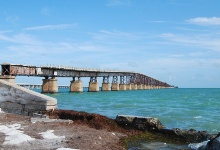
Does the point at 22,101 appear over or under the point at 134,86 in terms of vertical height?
over

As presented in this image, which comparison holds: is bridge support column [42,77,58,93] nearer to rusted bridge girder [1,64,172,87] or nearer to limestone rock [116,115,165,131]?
rusted bridge girder [1,64,172,87]

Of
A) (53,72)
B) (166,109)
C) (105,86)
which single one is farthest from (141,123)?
(105,86)

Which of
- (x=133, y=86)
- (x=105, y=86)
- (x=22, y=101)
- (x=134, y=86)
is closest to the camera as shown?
(x=22, y=101)

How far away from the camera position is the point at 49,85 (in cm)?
8625

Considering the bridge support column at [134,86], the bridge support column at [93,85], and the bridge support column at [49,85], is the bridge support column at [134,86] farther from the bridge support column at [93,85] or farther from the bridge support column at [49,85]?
the bridge support column at [49,85]

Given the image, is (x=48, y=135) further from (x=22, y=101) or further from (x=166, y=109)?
(x=166, y=109)

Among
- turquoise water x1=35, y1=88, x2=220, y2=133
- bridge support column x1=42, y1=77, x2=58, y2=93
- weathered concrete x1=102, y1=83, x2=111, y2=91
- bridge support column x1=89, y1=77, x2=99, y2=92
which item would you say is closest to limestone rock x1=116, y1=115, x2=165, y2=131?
turquoise water x1=35, y1=88, x2=220, y2=133

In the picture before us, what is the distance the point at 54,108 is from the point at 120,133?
515cm

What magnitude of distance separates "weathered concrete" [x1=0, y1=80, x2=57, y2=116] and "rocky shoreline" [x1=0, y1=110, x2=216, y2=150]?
652 mm

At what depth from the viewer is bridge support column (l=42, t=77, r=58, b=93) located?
86.0m

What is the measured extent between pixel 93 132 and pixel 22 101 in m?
7.20

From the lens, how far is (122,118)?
15.1 metres

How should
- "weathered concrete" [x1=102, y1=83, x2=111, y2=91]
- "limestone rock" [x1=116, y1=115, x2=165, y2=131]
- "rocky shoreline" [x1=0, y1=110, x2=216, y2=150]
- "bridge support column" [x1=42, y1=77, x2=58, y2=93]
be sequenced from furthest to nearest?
"weathered concrete" [x1=102, y1=83, x2=111, y2=91]
"bridge support column" [x1=42, y1=77, x2=58, y2=93]
"limestone rock" [x1=116, y1=115, x2=165, y2=131]
"rocky shoreline" [x1=0, y1=110, x2=216, y2=150]

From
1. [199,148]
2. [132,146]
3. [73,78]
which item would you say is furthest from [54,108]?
[73,78]
